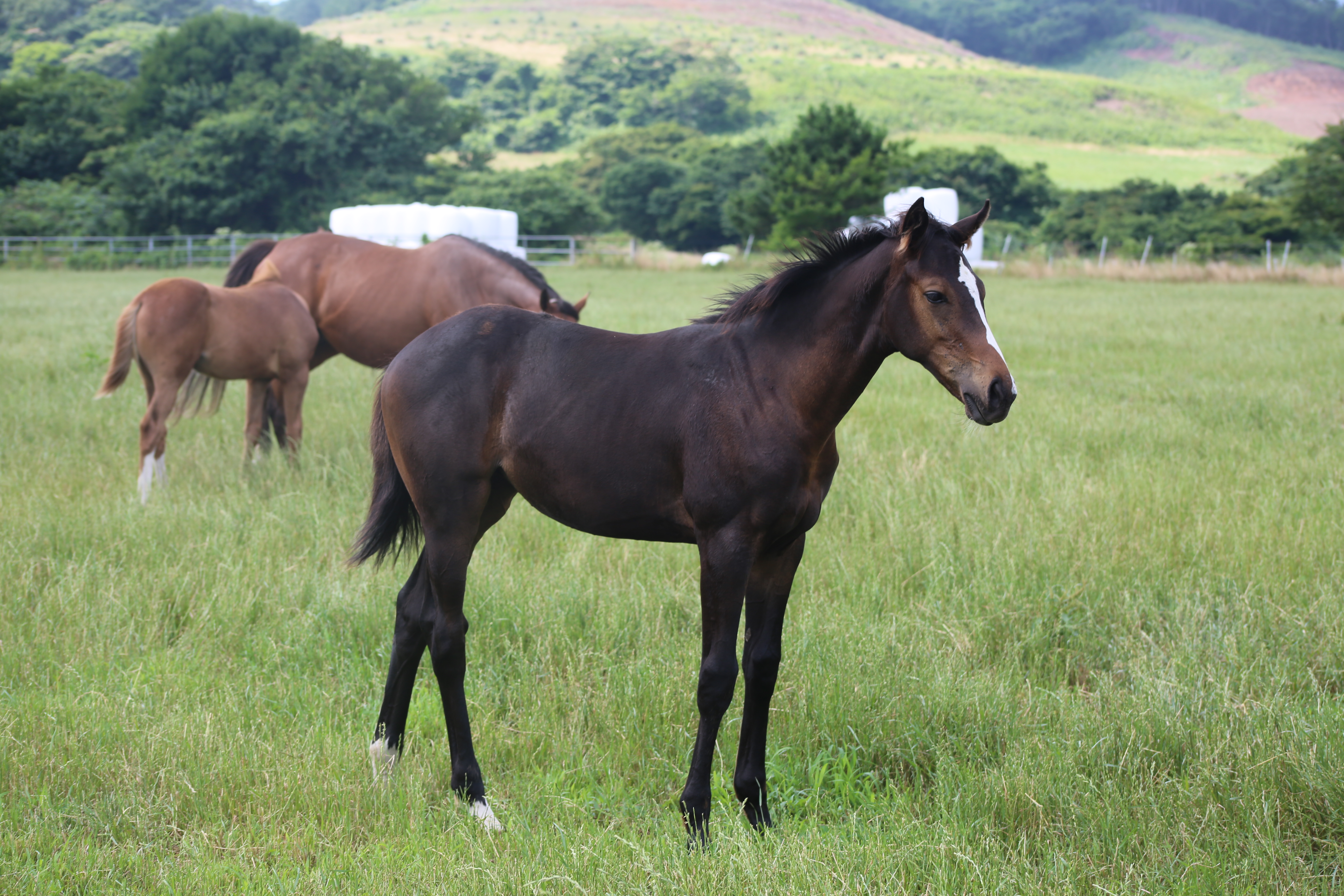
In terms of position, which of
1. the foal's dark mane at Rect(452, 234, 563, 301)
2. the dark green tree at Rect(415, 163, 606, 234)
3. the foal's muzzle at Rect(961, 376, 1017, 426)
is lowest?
the dark green tree at Rect(415, 163, 606, 234)

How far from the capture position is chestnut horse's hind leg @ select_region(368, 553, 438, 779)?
10.0ft

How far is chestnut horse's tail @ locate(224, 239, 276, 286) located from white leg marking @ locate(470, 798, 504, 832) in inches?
257

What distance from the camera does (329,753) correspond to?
116 inches

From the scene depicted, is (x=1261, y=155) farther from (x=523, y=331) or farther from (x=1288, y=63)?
(x=523, y=331)

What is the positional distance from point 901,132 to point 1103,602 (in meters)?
82.0

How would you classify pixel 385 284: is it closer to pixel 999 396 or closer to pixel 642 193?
pixel 999 396

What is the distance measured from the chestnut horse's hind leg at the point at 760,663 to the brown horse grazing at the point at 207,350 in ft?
14.7

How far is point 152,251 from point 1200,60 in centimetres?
14032

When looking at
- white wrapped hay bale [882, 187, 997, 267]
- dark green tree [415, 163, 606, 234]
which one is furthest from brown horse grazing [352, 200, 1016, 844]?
dark green tree [415, 163, 606, 234]

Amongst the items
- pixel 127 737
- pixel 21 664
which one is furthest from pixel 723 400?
pixel 21 664

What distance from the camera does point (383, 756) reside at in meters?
3.02

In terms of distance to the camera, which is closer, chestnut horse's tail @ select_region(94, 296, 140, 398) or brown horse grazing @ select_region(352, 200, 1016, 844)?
brown horse grazing @ select_region(352, 200, 1016, 844)

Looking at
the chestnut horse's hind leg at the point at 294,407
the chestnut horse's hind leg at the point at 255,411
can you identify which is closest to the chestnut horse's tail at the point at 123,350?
the chestnut horse's hind leg at the point at 255,411

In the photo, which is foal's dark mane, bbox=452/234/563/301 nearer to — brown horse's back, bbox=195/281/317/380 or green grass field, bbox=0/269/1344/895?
brown horse's back, bbox=195/281/317/380
